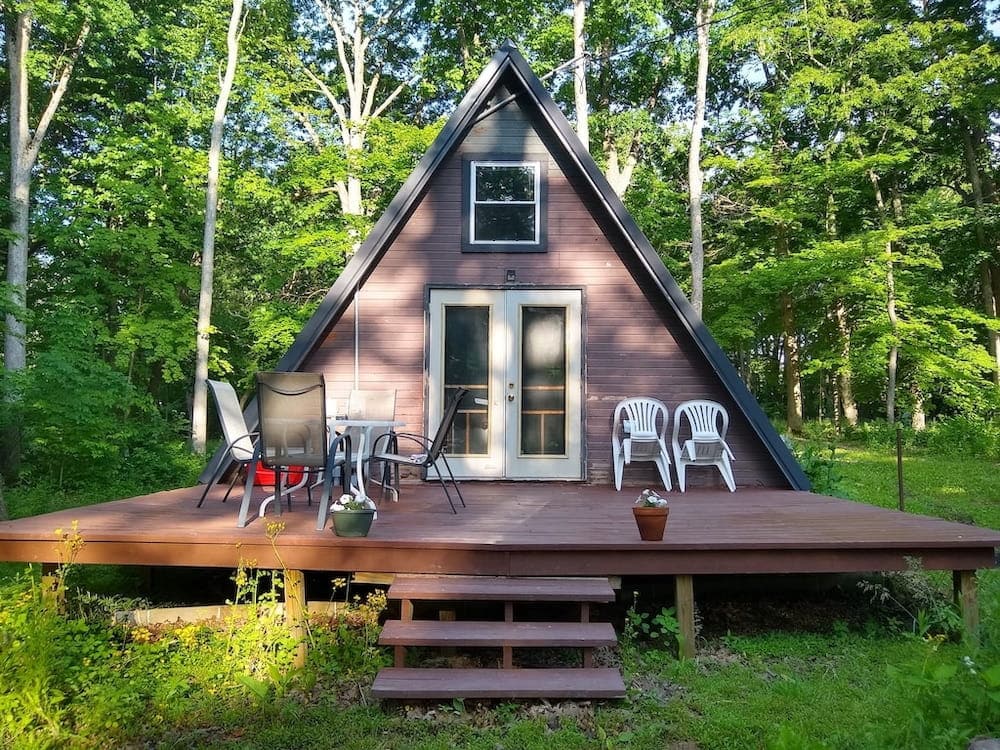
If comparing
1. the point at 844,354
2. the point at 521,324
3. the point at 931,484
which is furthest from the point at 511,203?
the point at 844,354

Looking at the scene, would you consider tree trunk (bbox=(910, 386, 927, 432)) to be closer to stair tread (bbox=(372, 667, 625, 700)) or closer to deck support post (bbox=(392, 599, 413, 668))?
stair tread (bbox=(372, 667, 625, 700))

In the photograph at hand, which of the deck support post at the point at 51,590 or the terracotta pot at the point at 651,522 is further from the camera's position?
the terracotta pot at the point at 651,522

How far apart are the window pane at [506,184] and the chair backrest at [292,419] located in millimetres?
3212

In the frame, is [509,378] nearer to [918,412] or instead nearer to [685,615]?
[685,615]

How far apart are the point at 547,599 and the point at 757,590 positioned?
6.72 feet

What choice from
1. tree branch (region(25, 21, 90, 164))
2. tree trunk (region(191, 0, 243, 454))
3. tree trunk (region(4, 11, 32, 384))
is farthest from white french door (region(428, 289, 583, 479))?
tree branch (region(25, 21, 90, 164))

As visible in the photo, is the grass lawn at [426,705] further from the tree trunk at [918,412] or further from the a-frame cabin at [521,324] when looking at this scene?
the tree trunk at [918,412]

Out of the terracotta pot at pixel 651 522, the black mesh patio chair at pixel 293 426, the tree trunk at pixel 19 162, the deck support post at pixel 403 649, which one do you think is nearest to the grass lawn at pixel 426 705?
the deck support post at pixel 403 649

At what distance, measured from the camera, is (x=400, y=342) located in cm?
634

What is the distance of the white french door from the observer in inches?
246

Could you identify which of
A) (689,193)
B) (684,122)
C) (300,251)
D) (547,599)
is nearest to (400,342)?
(547,599)

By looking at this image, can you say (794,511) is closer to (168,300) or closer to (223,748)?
(223,748)

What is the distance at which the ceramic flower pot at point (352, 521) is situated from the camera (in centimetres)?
355

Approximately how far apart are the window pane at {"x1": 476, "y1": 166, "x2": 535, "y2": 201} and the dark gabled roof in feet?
1.40
